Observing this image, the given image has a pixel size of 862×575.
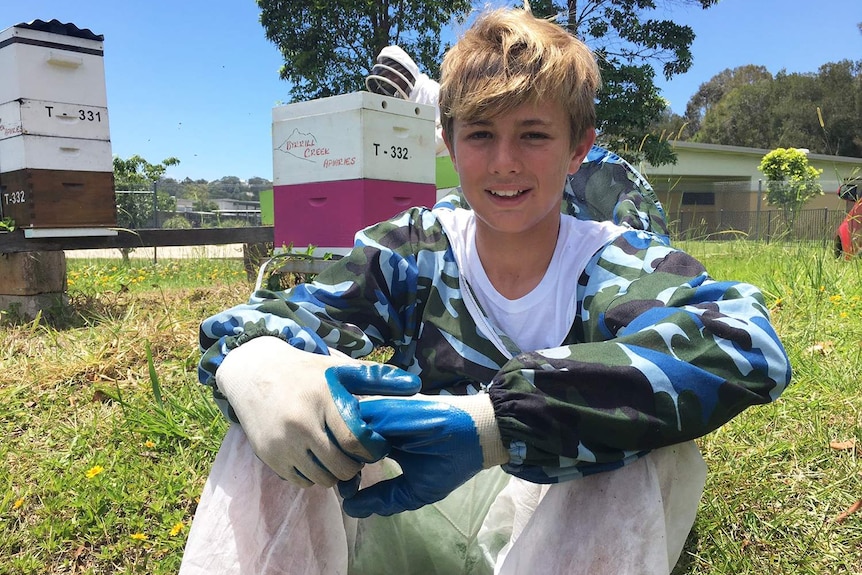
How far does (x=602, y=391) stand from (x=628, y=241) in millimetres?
493

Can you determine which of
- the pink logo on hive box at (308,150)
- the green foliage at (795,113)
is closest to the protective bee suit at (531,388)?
the pink logo on hive box at (308,150)

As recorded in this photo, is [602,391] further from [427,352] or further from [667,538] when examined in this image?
[427,352]

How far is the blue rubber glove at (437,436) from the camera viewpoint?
37.8 inches

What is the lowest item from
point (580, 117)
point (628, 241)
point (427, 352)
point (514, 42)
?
point (427, 352)

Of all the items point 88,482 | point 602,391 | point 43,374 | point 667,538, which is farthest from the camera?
point 43,374

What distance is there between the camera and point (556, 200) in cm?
140

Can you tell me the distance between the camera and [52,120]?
3564 millimetres

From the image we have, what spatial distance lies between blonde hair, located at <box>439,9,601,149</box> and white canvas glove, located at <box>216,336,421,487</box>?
63 centimetres

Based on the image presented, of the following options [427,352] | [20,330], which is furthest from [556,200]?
[20,330]

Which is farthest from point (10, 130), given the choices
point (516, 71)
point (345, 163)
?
point (516, 71)

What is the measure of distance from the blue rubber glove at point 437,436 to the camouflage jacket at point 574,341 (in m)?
0.03

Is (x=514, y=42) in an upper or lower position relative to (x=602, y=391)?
upper

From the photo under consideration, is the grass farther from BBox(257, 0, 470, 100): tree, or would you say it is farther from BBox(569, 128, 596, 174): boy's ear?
BBox(257, 0, 470, 100): tree

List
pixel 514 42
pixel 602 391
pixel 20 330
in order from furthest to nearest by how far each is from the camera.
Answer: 1. pixel 20 330
2. pixel 514 42
3. pixel 602 391
